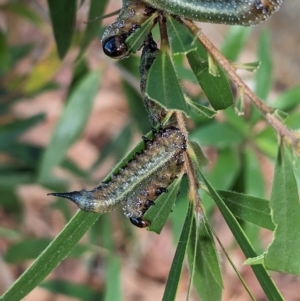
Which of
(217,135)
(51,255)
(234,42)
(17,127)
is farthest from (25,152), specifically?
(51,255)

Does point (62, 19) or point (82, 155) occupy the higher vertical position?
point (62, 19)

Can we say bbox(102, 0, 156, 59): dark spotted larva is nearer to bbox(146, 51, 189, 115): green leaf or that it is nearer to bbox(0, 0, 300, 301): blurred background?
bbox(146, 51, 189, 115): green leaf

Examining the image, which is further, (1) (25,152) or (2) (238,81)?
(1) (25,152)

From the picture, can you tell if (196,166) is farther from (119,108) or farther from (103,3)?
(119,108)

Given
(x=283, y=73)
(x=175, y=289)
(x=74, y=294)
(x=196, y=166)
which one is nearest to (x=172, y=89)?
(x=196, y=166)

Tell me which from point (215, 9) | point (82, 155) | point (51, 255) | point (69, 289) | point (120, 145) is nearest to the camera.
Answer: point (215, 9)

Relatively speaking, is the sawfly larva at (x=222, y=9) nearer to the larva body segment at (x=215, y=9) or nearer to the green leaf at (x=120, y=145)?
the larva body segment at (x=215, y=9)

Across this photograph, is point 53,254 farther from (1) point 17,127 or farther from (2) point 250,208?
(1) point 17,127
